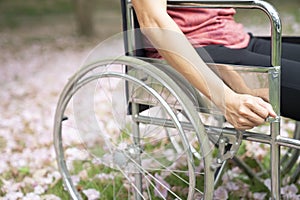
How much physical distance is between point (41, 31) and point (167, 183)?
8696 millimetres

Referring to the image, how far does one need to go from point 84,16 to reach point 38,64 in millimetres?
2320

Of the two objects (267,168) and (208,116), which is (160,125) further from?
(267,168)

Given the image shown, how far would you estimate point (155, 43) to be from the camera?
6.34 feet

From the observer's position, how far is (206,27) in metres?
2.15

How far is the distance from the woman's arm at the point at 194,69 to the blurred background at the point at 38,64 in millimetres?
1078

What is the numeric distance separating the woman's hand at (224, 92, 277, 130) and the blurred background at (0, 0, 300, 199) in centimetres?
113

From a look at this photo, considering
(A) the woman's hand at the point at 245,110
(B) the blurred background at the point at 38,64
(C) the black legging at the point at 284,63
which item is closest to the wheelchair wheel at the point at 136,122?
(A) the woman's hand at the point at 245,110

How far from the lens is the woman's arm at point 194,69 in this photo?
5.95 feet

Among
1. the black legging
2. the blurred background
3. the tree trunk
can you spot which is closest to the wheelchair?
the black legging

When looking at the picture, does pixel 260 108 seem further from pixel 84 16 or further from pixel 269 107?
pixel 84 16

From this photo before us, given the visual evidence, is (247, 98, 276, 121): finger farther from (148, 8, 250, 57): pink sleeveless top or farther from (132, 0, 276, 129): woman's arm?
(148, 8, 250, 57): pink sleeveless top

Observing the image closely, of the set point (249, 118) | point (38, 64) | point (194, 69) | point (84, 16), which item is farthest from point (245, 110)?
point (84, 16)

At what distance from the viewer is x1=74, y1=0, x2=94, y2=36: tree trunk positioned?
9375 millimetres

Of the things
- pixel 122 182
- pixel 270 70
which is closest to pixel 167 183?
pixel 122 182
